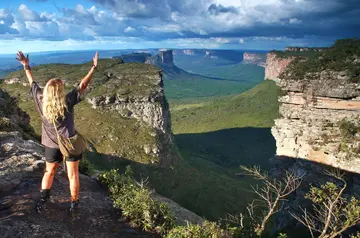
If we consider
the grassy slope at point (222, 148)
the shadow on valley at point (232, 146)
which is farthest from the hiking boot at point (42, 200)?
the shadow on valley at point (232, 146)

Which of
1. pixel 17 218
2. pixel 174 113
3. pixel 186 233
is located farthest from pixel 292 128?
pixel 174 113

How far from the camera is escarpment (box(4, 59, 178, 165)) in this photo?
200 ft

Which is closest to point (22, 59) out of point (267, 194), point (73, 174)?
point (73, 174)

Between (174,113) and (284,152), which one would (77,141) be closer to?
(284,152)

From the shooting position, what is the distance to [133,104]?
226ft

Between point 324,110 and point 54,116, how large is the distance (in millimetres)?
29750

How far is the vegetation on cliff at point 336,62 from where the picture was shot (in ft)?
97.0

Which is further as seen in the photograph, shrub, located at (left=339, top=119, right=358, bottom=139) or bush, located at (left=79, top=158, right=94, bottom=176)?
shrub, located at (left=339, top=119, right=358, bottom=139)

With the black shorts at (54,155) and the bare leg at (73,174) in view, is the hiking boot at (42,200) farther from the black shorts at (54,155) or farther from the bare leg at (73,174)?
the black shorts at (54,155)

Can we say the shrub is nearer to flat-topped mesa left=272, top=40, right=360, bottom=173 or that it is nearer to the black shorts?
flat-topped mesa left=272, top=40, right=360, bottom=173

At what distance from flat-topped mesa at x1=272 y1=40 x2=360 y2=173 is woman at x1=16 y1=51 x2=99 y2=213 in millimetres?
27345

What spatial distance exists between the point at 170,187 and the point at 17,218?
5034 cm

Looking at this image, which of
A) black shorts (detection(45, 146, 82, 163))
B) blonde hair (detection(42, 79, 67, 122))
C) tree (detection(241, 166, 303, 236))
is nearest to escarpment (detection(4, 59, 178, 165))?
tree (detection(241, 166, 303, 236))

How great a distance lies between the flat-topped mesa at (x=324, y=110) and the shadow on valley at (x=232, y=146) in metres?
62.1
